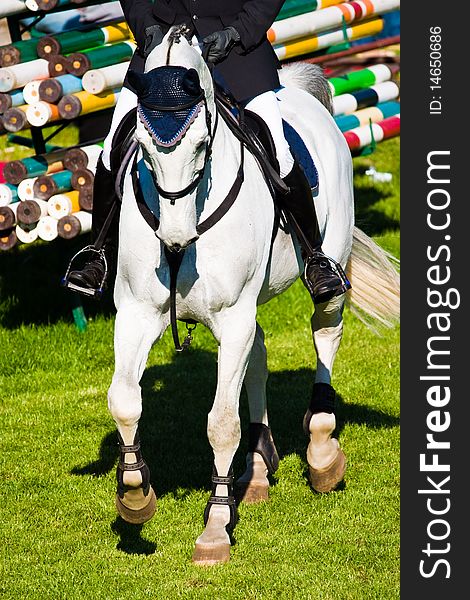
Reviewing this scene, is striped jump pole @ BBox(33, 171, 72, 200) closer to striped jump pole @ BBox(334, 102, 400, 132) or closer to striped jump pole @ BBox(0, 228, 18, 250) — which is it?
striped jump pole @ BBox(0, 228, 18, 250)

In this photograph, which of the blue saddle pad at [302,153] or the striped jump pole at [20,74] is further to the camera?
the striped jump pole at [20,74]

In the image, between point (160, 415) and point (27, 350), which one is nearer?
point (160, 415)

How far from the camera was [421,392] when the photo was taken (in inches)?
270

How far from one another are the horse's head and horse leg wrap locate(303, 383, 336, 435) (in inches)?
100

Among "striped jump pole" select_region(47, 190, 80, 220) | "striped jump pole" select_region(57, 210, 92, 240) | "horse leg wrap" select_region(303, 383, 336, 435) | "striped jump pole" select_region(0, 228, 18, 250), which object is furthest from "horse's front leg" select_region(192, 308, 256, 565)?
"striped jump pole" select_region(0, 228, 18, 250)

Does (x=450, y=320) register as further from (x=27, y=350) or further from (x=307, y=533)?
(x=27, y=350)

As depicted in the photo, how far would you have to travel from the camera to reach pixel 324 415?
7.65 m

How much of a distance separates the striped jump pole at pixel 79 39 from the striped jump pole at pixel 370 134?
2.90 m

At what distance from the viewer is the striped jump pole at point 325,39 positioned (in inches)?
500

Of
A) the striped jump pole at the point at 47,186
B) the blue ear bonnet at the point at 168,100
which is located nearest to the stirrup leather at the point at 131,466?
the blue ear bonnet at the point at 168,100

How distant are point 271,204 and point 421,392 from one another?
140 centimetres

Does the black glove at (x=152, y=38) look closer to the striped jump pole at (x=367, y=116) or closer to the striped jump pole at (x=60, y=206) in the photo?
the striped jump pole at (x=60, y=206)

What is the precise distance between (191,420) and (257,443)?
127cm

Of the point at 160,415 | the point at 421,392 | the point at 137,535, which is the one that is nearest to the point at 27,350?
the point at 160,415
